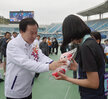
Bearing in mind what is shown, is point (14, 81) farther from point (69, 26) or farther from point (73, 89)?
point (73, 89)

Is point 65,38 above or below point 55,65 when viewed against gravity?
above

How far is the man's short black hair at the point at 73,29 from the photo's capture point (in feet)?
3.09

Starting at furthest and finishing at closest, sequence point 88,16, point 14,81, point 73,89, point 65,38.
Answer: point 88,16 → point 73,89 → point 14,81 → point 65,38

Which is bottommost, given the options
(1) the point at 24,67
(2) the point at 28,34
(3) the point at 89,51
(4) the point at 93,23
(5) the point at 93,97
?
(5) the point at 93,97

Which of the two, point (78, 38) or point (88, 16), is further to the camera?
point (88, 16)

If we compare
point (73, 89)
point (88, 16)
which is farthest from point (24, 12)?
point (73, 89)

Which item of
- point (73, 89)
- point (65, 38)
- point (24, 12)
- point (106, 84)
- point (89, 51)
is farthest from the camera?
point (24, 12)

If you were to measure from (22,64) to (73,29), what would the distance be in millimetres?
559

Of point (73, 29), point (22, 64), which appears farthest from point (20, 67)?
point (73, 29)

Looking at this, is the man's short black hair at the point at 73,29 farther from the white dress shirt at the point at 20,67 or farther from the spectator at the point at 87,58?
the white dress shirt at the point at 20,67

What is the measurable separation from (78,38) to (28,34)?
53 centimetres

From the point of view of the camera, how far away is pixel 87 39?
3.03ft

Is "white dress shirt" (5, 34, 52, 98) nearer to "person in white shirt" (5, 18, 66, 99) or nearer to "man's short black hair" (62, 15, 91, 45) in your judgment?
"person in white shirt" (5, 18, 66, 99)

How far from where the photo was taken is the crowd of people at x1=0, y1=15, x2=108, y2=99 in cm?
90
